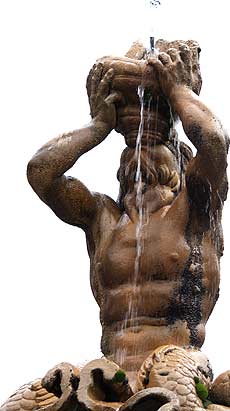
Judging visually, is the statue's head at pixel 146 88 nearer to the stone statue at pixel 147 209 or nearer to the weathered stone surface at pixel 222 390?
the stone statue at pixel 147 209

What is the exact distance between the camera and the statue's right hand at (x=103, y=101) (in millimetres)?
10930

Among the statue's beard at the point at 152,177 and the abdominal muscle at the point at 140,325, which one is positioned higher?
the statue's beard at the point at 152,177

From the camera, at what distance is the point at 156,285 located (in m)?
10.6

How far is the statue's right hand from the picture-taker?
1093cm

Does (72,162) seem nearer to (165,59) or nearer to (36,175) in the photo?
(36,175)

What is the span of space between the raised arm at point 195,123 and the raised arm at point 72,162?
43 cm

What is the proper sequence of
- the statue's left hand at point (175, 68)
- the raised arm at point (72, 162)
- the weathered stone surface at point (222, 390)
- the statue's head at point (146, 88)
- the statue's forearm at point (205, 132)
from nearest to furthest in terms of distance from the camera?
the weathered stone surface at point (222, 390)
the statue's forearm at point (205, 132)
the raised arm at point (72, 162)
the statue's left hand at point (175, 68)
the statue's head at point (146, 88)

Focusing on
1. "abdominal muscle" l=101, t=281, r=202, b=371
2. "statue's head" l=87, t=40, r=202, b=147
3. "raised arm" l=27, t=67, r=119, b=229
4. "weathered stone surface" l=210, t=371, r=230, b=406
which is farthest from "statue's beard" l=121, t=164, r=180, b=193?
"weathered stone surface" l=210, t=371, r=230, b=406

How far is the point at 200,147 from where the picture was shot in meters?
10.4

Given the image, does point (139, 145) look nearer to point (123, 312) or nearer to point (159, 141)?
point (159, 141)

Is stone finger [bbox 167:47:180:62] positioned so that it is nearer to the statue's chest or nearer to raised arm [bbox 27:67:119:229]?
raised arm [bbox 27:67:119:229]

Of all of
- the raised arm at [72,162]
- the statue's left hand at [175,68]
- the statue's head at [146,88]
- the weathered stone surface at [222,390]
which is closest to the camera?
the weathered stone surface at [222,390]

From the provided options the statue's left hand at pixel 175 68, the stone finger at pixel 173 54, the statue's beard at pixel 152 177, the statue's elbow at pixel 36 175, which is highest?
the stone finger at pixel 173 54

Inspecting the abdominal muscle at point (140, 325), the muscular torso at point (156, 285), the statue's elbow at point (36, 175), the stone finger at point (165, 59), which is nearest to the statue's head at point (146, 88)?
the stone finger at point (165, 59)
